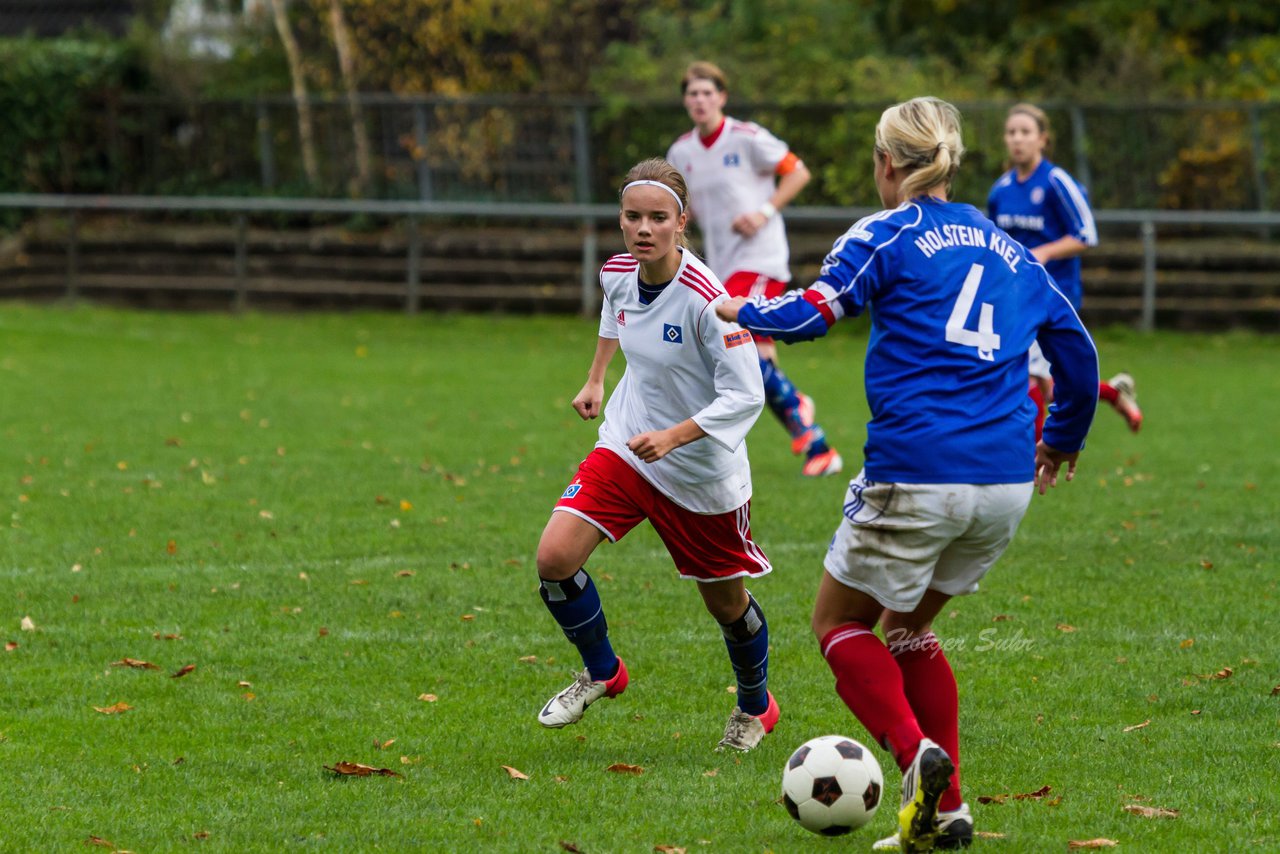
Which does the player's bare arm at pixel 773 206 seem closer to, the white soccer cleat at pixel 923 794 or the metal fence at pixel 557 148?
the white soccer cleat at pixel 923 794

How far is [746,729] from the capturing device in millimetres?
5074

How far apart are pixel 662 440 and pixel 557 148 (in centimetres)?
1862

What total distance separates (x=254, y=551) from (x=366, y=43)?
1832 centimetres

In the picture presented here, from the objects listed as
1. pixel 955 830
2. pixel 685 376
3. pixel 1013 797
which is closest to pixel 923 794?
pixel 955 830

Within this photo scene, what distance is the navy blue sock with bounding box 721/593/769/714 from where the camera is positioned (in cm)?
511

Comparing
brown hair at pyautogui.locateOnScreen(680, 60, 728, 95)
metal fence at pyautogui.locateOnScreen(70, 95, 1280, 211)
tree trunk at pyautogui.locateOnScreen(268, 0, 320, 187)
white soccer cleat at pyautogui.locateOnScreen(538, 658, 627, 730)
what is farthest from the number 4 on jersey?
tree trunk at pyautogui.locateOnScreen(268, 0, 320, 187)

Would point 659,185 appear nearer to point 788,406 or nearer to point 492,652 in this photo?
point 492,652

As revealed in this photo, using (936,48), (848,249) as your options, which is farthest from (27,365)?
(936,48)

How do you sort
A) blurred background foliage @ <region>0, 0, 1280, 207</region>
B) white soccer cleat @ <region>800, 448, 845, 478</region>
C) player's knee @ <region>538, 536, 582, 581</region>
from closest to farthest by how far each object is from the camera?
player's knee @ <region>538, 536, 582, 581</region>
white soccer cleat @ <region>800, 448, 845, 478</region>
blurred background foliage @ <region>0, 0, 1280, 207</region>

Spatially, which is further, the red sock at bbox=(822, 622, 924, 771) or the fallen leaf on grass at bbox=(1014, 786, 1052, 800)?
the fallen leaf on grass at bbox=(1014, 786, 1052, 800)

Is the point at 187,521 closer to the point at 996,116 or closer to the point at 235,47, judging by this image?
the point at 996,116

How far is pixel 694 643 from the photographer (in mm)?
6305

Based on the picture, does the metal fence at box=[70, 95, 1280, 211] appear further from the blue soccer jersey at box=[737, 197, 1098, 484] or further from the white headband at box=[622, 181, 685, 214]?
the blue soccer jersey at box=[737, 197, 1098, 484]

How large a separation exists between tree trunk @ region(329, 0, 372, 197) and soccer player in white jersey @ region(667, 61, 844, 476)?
514 inches
